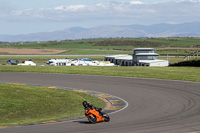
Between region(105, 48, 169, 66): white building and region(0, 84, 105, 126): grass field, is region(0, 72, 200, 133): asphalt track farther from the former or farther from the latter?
region(105, 48, 169, 66): white building

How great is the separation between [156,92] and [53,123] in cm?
1481

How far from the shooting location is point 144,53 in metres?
88.3

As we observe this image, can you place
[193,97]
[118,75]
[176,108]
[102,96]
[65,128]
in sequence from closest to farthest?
[65,128]
[176,108]
[193,97]
[102,96]
[118,75]

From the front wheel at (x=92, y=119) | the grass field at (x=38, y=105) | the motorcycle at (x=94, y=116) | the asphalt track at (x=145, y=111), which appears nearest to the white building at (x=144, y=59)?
the asphalt track at (x=145, y=111)

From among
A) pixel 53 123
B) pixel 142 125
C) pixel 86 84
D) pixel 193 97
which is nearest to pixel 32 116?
pixel 53 123

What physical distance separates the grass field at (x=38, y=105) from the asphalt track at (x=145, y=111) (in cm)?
230

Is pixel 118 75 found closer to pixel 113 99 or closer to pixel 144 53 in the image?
pixel 113 99

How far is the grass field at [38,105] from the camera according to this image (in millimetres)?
20547

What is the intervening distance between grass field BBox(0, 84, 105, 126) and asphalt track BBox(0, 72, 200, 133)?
2.30m

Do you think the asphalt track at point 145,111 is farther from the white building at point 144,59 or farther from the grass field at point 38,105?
the white building at point 144,59

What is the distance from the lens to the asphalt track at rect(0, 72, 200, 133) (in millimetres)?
17094

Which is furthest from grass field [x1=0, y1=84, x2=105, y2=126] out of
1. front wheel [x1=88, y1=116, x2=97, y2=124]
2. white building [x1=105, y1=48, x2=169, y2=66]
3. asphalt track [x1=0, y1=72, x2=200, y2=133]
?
white building [x1=105, y1=48, x2=169, y2=66]

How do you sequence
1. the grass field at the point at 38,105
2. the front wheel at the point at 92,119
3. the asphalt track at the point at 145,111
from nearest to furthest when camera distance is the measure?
1. the asphalt track at the point at 145,111
2. the front wheel at the point at 92,119
3. the grass field at the point at 38,105

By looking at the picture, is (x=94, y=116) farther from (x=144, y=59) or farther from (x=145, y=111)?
(x=144, y=59)
